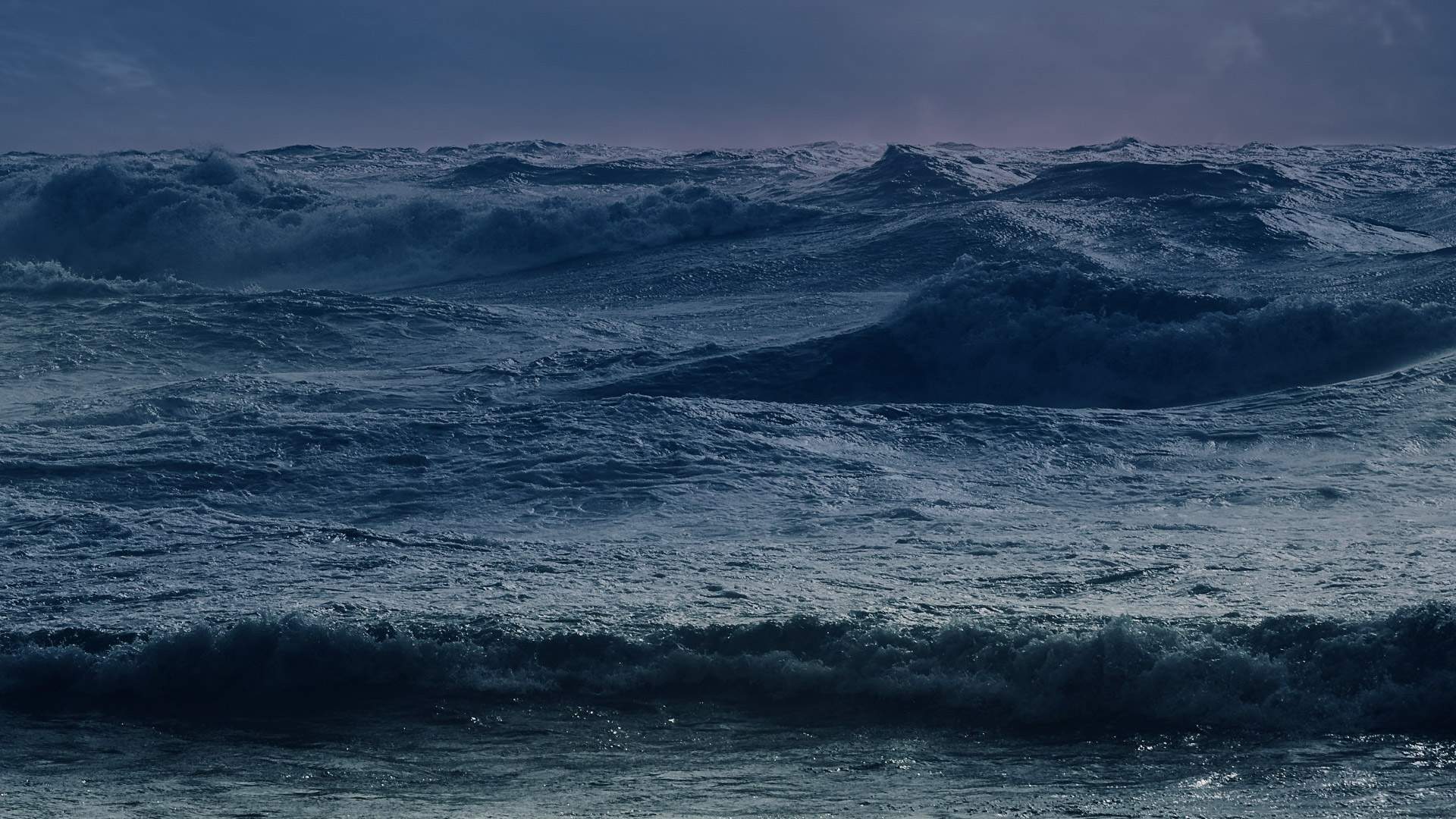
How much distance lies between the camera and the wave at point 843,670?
462cm

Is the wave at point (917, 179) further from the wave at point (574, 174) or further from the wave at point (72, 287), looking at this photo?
the wave at point (72, 287)

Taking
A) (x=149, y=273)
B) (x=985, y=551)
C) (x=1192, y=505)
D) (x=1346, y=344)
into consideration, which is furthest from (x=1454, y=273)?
(x=149, y=273)

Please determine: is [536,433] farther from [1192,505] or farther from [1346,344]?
[1346,344]

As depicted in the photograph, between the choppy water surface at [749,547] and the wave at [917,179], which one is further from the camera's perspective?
the wave at [917,179]

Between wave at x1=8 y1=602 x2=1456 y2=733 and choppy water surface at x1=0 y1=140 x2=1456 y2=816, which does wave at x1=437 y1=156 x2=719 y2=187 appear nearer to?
choppy water surface at x1=0 y1=140 x2=1456 y2=816

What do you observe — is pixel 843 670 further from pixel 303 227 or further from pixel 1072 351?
pixel 303 227

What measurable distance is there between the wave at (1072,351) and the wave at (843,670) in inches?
245

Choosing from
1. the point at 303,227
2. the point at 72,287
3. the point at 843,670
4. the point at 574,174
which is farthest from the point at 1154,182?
the point at 843,670

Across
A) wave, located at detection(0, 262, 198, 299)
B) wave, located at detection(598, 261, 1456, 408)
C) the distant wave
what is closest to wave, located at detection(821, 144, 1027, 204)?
the distant wave

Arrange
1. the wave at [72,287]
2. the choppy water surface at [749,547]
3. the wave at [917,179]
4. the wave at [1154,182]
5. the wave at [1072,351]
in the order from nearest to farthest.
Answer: the choppy water surface at [749,547], the wave at [1072,351], the wave at [72,287], the wave at [1154,182], the wave at [917,179]

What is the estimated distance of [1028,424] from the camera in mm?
9328

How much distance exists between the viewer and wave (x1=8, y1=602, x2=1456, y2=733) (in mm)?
4617

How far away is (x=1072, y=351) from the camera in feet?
39.7

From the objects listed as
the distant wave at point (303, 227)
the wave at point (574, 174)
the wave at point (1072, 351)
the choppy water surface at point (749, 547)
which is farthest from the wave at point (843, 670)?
the wave at point (574, 174)
